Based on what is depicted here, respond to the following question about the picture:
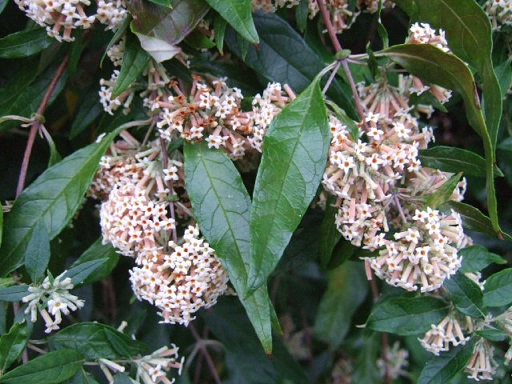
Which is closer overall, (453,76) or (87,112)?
(453,76)

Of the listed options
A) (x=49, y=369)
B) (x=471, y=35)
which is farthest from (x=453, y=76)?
(x=49, y=369)

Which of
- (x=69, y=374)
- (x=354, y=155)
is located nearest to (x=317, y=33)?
(x=354, y=155)

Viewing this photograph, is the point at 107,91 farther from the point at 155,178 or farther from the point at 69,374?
the point at 69,374

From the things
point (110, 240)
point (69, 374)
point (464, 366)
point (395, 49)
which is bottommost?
point (464, 366)

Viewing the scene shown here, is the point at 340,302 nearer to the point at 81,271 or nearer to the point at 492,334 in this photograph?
the point at 492,334

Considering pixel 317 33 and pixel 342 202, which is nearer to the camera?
pixel 342 202

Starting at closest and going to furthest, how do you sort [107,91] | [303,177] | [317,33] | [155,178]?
[303,177], [155,178], [107,91], [317,33]
